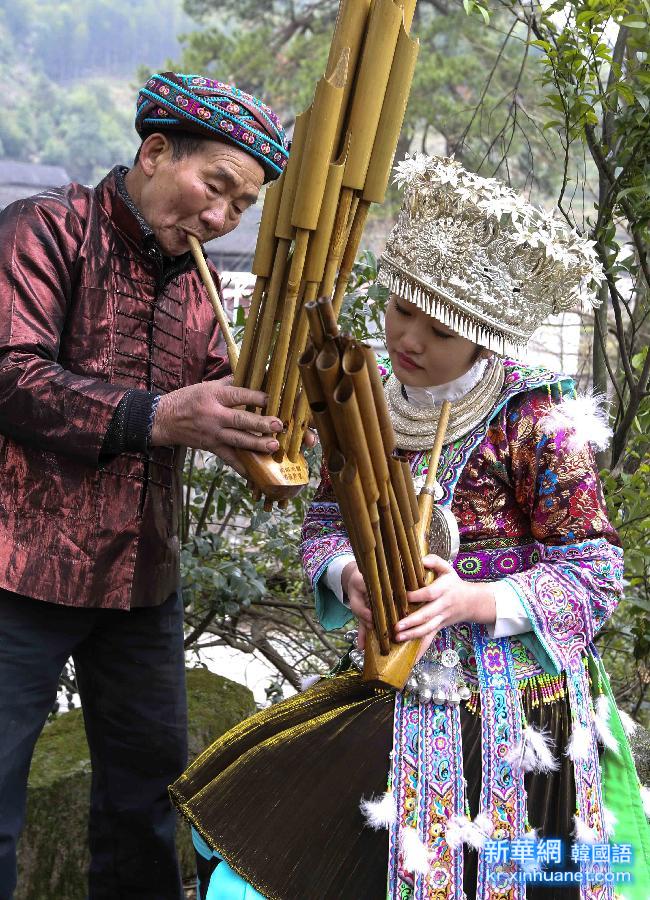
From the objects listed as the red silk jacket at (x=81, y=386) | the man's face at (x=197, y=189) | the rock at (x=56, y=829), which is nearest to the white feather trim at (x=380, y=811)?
the red silk jacket at (x=81, y=386)

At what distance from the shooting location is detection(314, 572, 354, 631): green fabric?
1.85 meters

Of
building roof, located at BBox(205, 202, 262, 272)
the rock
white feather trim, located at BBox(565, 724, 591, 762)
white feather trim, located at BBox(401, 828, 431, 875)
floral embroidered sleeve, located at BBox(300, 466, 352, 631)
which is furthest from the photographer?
building roof, located at BBox(205, 202, 262, 272)

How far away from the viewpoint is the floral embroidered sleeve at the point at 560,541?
1.60 metres

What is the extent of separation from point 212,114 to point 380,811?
51.6 inches

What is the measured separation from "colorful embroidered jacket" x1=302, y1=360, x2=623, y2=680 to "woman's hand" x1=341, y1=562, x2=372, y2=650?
0.66 feet

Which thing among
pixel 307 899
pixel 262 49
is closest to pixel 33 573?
pixel 307 899

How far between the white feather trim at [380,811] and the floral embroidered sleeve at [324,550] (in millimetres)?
399

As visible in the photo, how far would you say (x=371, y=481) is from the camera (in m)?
1.28

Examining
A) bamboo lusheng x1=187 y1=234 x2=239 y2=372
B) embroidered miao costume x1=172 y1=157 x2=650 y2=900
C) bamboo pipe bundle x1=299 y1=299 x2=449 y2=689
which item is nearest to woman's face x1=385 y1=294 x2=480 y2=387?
embroidered miao costume x1=172 y1=157 x2=650 y2=900

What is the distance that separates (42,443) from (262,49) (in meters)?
7.85

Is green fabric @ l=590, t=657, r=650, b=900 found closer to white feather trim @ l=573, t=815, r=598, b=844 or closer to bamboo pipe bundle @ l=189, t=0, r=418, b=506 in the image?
white feather trim @ l=573, t=815, r=598, b=844

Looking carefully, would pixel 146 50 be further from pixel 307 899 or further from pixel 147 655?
pixel 307 899

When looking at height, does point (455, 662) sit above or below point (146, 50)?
below

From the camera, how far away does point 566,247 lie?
5.37 feet
